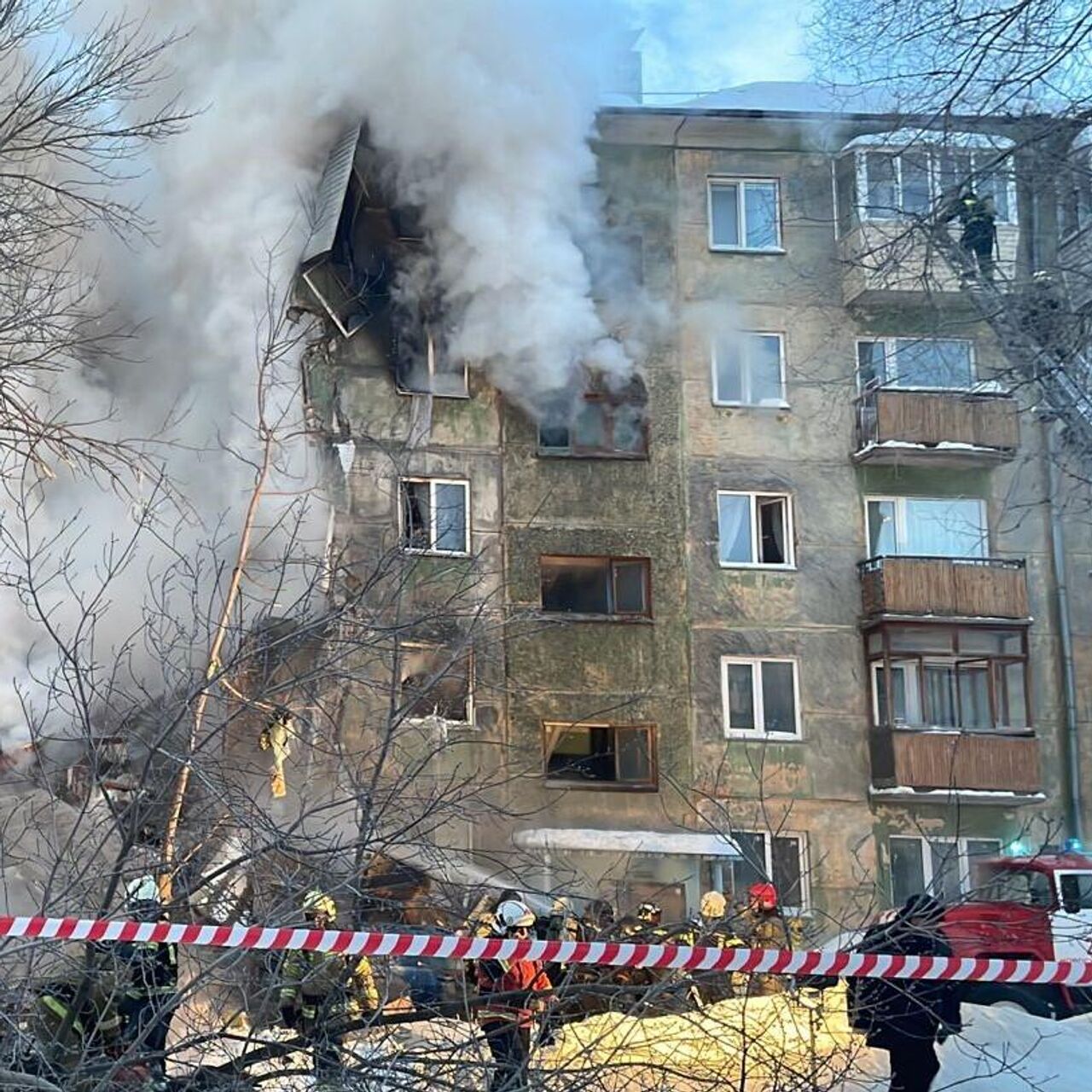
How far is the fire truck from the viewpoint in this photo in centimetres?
1122

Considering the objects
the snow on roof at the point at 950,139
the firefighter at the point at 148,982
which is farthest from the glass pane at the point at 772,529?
the firefighter at the point at 148,982

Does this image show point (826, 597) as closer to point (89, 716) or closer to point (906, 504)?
point (906, 504)

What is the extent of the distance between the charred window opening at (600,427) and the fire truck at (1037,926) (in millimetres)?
8944

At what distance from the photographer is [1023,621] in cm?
2075

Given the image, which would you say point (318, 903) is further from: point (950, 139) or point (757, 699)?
point (757, 699)

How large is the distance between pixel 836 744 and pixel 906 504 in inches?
137

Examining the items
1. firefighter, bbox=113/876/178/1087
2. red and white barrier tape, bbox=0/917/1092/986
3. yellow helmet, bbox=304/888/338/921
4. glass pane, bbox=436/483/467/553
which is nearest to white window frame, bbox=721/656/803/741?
glass pane, bbox=436/483/467/553

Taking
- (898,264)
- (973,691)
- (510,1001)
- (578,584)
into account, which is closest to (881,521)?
(973,691)

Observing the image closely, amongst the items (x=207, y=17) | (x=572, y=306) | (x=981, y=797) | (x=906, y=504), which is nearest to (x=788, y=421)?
(x=906, y=504)

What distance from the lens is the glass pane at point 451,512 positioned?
797 inches

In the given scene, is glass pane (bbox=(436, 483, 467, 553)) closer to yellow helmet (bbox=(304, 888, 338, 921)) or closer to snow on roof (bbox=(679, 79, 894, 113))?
snow on roof (bbox=(679, 79, 894, 113))

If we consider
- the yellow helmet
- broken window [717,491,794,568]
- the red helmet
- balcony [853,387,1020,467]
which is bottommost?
the red helmet

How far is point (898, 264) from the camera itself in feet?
38.6

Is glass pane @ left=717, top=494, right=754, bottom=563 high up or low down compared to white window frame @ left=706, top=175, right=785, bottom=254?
down
